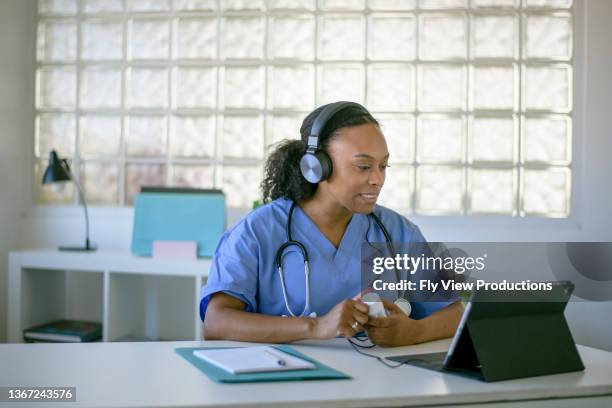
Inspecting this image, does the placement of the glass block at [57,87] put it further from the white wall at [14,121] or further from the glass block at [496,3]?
the glass block at [496,3]

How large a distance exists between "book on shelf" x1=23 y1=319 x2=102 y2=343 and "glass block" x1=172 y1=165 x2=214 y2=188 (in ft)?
2.70

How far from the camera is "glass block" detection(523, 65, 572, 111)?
11.0ft

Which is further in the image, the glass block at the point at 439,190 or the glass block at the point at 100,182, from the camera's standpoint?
the glass block at the point at 100,182

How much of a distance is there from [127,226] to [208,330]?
1898 mm

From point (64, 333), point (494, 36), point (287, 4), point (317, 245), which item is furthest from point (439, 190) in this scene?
point (64, 333)

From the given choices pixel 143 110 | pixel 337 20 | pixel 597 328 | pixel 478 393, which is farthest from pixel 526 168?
pixel 478 393

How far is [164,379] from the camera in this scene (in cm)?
138

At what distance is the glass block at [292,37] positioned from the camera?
351 cm

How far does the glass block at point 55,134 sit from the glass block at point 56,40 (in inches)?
12.4

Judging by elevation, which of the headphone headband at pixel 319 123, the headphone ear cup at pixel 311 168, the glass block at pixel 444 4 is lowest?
the headphone ear cup at pixel 311 168

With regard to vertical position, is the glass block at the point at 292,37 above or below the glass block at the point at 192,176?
above

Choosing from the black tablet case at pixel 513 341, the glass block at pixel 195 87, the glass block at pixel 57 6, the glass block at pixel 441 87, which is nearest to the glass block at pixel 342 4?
the glass block at pixel 441 87

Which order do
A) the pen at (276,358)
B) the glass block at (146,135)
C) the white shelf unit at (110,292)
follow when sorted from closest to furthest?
the pen at (276,358)
the white shelf unit at (110,292)
the glass block at (146,135)

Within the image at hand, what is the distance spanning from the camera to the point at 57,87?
3746 millimetres
